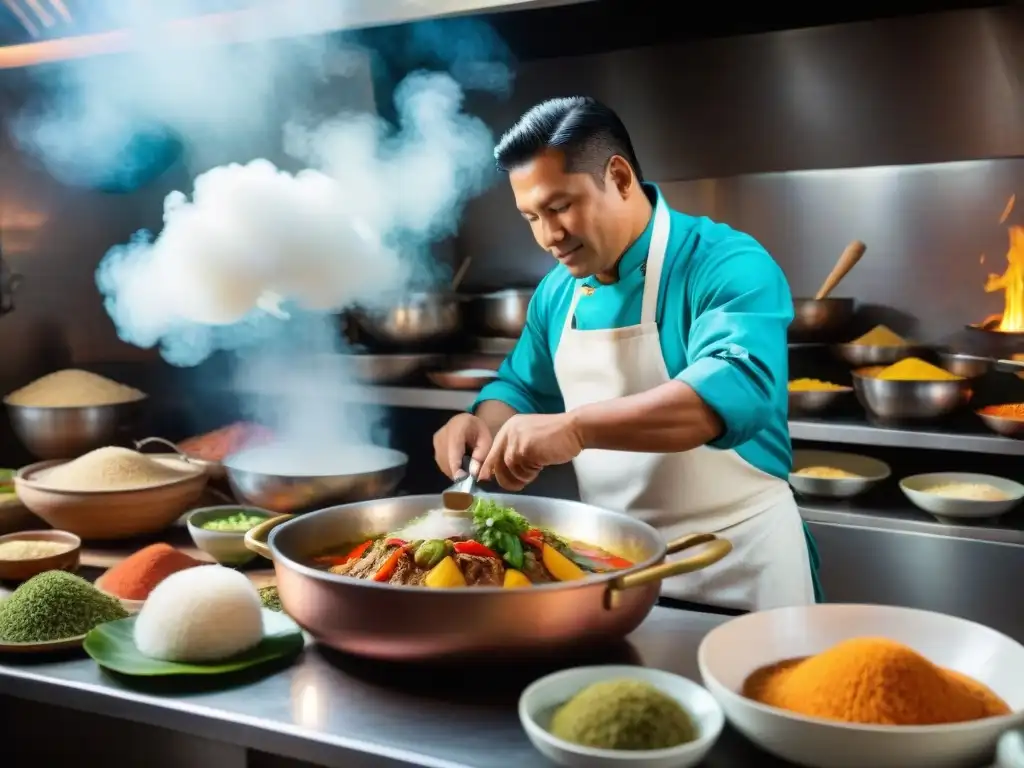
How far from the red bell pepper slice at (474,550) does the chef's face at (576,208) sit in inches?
28.8

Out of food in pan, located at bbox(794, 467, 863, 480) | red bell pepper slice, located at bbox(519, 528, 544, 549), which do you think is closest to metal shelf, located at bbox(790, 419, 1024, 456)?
food in pan, located at bbox(794, 467, 863, 480)

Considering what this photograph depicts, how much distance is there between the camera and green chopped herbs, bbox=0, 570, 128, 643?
4.63 feet

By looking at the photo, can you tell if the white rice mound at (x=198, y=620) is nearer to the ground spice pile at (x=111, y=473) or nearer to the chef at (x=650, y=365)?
the chef at (x=650, y=365)


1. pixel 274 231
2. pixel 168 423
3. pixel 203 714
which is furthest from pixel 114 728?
pixel 168 423

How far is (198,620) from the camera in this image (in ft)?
4.23

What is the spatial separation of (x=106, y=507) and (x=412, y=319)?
147cm

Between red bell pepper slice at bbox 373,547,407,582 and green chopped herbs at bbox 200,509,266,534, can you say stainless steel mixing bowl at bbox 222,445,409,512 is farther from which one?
red bell pepper slice at bbox 373,547,407,582

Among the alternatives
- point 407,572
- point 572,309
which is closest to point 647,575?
point 407,572

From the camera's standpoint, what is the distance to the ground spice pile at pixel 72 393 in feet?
9.98

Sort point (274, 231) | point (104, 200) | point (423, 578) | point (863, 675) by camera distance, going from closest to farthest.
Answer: point (863, 675), point (423, 578), point (274, 231), point (104, 200)

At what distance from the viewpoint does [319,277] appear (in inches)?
108

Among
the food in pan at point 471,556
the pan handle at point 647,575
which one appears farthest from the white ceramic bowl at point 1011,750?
the food in pan at point 471,556

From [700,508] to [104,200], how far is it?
9.06ft

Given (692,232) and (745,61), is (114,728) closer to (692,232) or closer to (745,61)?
(692,232)
